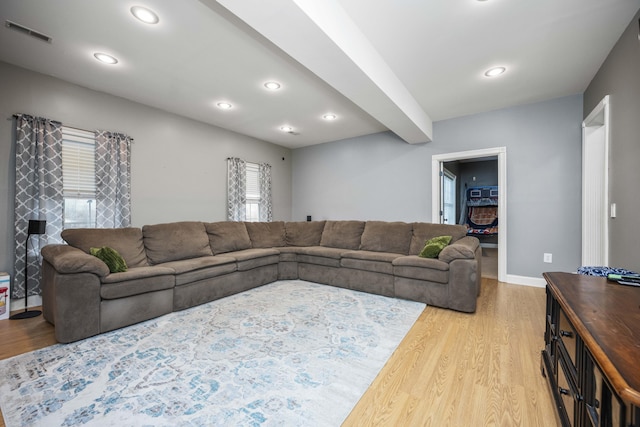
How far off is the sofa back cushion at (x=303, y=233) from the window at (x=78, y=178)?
9.28 feet

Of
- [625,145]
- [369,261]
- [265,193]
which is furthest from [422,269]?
[265,193]

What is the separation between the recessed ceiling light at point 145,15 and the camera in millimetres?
2074

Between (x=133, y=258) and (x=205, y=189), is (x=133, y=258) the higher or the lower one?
the lower one

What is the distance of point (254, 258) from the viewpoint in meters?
3.87

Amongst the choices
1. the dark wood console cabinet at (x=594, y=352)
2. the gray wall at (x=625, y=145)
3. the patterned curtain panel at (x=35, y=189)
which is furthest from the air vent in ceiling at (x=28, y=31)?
the gray wall at (x=625, y=145)

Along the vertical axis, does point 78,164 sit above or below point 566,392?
above

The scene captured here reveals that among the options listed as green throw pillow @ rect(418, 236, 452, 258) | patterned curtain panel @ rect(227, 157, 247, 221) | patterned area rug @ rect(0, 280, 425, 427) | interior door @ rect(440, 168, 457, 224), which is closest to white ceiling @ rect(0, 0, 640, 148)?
patterned curtain panel @ rect(227, 157, 247, 221)

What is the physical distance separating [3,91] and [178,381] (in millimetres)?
3601

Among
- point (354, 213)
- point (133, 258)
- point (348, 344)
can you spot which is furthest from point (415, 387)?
point (354, 213)

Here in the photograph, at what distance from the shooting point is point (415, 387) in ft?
5.64

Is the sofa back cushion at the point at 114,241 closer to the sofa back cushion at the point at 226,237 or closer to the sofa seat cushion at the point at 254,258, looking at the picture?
the sofa back cushion at the point at 226,237

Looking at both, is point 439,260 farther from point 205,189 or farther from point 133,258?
point 205,189

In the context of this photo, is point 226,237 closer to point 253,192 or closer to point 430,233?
point 253,192

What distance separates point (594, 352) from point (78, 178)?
4.70 metres
